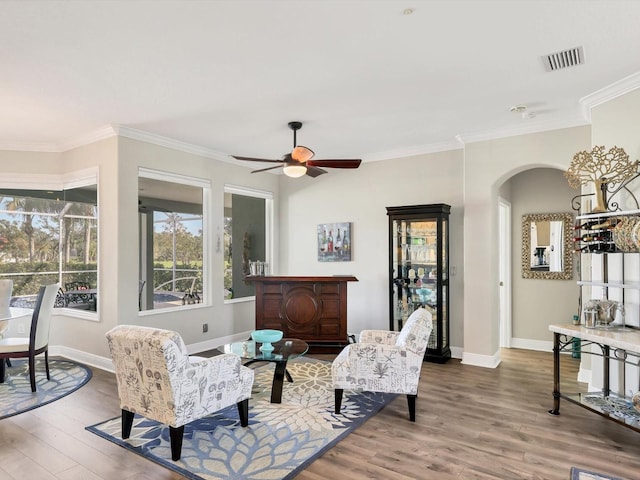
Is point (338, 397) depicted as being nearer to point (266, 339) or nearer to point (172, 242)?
point (266, 339)

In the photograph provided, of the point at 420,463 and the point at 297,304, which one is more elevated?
the point at 297,304

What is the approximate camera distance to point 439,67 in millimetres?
3168

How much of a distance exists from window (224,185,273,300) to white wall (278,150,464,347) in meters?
0.28

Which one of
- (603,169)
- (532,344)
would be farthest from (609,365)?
(532,344)

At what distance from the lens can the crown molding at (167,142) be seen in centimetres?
472

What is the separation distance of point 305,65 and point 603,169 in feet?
9.21

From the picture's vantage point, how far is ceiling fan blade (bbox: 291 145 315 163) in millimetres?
4043

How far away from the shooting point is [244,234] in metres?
6.55

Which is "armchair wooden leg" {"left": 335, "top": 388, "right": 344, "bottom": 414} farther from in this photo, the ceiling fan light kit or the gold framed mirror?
the gold framed mirror

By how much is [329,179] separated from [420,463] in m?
4.57

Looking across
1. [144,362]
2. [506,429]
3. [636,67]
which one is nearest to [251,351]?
[144,362]

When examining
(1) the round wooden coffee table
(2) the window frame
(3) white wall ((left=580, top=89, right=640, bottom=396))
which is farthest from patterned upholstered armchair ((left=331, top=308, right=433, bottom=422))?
(2) the window frame

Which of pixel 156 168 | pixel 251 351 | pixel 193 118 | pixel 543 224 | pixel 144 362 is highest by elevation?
pixel 193 118

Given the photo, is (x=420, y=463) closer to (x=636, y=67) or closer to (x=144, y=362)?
(x=144, y=362)
